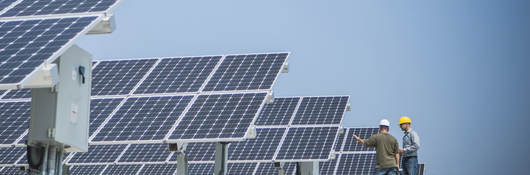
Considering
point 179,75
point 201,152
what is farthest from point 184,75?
point 201,152

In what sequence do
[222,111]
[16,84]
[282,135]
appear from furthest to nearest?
[282,135] < [222,111] < [16,84]

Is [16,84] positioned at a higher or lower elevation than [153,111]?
lower

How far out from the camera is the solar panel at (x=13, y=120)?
2272 cm

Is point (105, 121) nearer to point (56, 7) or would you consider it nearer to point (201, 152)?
point (56, 7)

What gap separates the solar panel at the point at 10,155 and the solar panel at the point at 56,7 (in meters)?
10.4

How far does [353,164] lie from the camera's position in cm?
4169

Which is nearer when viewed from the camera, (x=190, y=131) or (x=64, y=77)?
(x=64, y=77)

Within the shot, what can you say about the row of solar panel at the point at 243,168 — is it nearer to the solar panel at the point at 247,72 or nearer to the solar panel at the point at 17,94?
the solar panel at the point at 247,72

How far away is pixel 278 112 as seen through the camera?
38375 mm

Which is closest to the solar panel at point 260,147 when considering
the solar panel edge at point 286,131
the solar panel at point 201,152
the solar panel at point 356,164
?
the solar panel edge at point 286,131

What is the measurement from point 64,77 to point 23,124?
6300mm

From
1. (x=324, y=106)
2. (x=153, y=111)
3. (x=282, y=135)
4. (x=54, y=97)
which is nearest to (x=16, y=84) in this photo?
(x=54, y=97)

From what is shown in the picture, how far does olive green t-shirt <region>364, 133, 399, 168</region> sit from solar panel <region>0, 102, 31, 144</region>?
920cm

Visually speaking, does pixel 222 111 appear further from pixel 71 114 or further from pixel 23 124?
pixel 71 114
